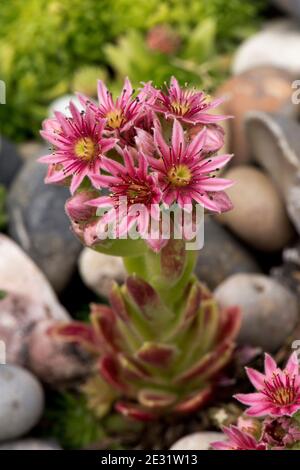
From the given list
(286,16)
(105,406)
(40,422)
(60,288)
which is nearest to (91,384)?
(105,406)

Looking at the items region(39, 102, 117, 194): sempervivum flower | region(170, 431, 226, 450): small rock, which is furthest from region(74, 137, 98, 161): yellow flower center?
region(170, 431, 226, 450): small rock

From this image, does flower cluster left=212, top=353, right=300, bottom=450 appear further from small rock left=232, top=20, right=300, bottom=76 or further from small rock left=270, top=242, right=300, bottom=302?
small rock left=232, top=20, right=300, bottom=76

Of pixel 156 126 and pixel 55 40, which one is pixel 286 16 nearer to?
pixel 55 40

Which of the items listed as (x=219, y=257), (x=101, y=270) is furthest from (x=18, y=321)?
(x=219, y=257)

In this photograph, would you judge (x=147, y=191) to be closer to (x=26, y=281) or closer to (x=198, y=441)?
(x=198, y=441)

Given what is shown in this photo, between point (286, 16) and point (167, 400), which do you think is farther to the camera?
point (286, 16)

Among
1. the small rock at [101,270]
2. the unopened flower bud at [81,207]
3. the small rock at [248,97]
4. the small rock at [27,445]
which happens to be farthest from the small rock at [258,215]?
the unopened flower bud at [81,207]
